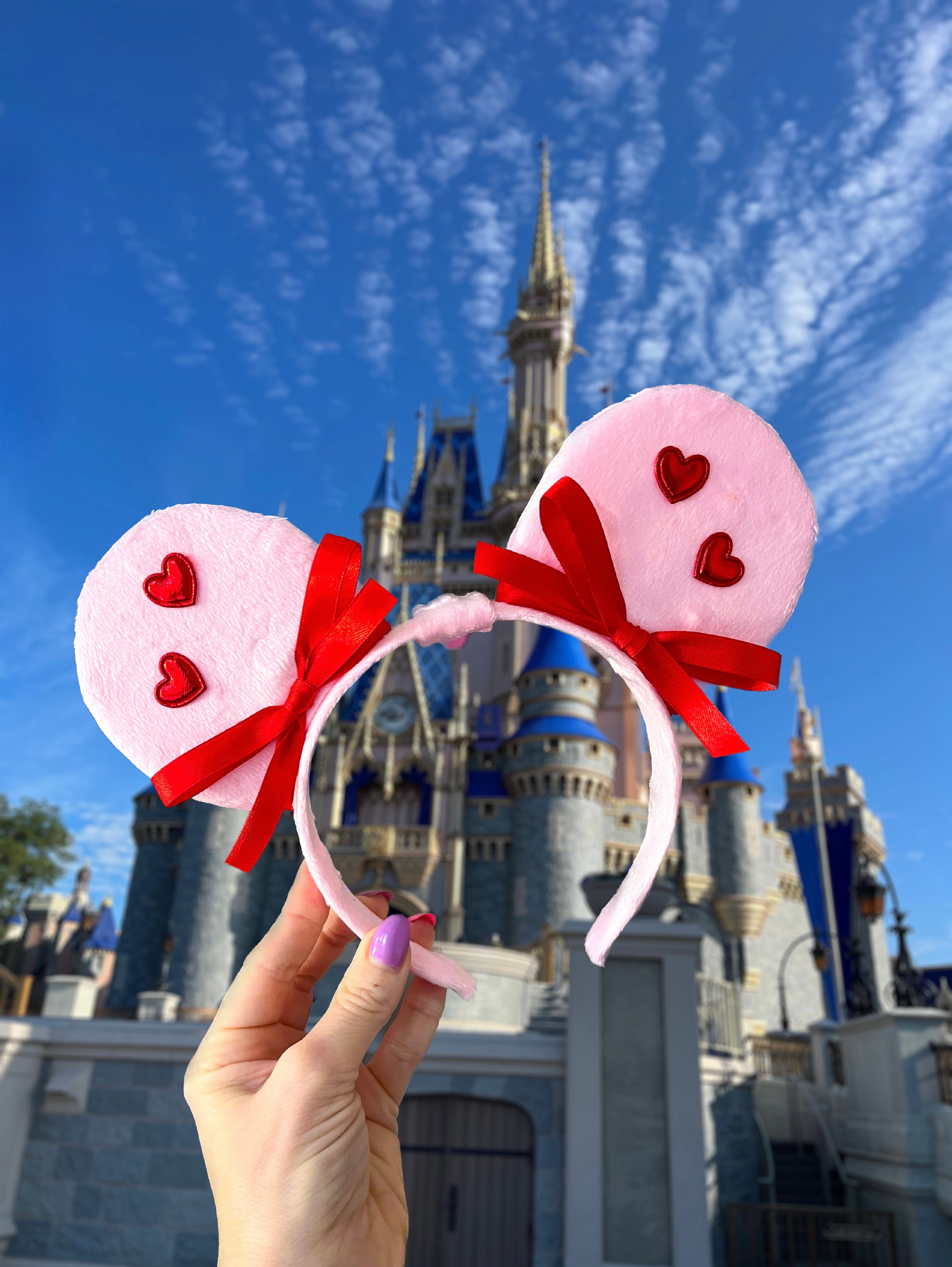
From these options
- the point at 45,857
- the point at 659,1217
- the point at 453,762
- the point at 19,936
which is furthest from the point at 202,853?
the point at 659,1217

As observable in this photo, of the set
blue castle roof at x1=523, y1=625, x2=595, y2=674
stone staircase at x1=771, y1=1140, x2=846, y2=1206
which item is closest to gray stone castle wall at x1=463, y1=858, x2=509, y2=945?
blue castle roof at x1=523, y1=625, x2=595, y2=674

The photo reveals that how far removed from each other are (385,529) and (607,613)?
1571 inches

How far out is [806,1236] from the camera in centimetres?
842

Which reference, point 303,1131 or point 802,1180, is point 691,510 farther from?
point 802,1180

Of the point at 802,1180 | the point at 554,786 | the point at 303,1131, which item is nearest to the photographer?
the point at 303,1131

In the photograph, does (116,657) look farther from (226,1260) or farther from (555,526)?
(226,1260)

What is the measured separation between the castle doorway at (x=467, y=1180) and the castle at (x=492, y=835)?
1885 centimetres

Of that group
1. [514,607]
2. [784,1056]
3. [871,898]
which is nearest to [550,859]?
[784,1056]

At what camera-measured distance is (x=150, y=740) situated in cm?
180

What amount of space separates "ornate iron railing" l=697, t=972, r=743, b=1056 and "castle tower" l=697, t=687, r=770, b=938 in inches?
666

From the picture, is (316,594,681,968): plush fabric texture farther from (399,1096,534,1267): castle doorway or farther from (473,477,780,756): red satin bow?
(399,1096,534,1267): castle doorway

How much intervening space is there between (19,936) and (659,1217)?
4235cm

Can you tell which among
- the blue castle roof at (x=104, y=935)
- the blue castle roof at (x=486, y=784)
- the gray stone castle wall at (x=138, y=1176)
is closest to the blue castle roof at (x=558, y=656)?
the blue castle roof at (x=486, y=784)

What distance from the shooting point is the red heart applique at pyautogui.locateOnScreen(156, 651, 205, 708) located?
5.76 ft
